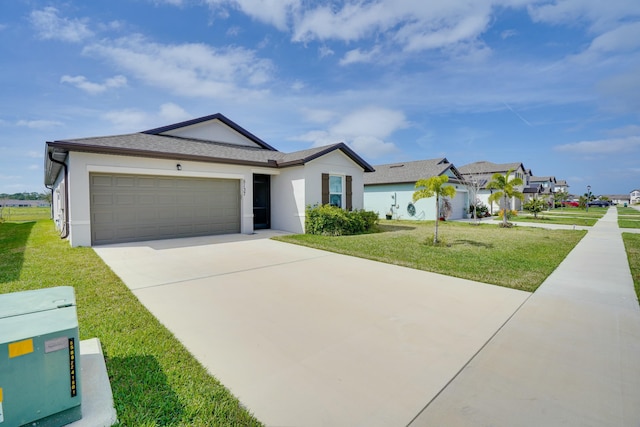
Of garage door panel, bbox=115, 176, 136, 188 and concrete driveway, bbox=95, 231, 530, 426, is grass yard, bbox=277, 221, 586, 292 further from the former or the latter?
garage door panel, bbox=115, 176, 136, 188

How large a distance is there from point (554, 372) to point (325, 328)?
94.3 inches

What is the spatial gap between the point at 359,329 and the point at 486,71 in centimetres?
1362

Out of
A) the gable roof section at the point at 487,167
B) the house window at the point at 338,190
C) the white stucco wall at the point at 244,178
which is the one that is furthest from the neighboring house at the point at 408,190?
the gable roof section at the point at 487,167

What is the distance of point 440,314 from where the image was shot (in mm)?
4109

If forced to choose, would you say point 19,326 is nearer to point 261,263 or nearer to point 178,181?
point 261,263

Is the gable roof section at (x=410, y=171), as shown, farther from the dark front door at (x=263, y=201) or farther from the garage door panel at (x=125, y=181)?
the garage door panel at (x=125, y=181)

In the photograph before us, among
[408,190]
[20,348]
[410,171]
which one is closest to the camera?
[20,348]

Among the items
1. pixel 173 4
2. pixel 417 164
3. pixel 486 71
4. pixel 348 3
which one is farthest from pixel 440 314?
pixel 417 164

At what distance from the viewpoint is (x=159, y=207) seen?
1086 cm

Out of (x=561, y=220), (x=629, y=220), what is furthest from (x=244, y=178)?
(x=629, y=220)

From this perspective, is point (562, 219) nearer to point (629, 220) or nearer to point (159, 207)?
point (629, 220)

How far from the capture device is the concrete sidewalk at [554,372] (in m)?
2.20

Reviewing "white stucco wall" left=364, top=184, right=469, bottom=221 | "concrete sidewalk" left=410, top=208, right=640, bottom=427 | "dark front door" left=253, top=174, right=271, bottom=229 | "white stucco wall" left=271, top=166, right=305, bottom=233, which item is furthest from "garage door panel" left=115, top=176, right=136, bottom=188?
"white stucco wall" left=364, top=184, right=469, bottom=221

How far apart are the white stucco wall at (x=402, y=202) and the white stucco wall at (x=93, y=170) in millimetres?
14554
